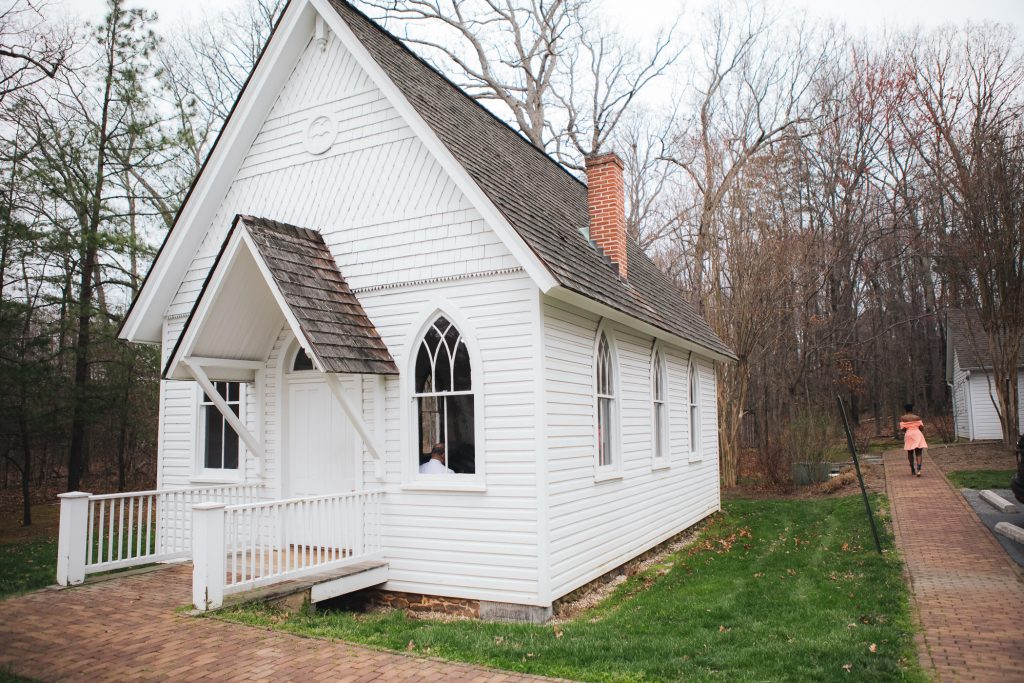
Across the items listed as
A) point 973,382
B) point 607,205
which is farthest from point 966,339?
point 607,205

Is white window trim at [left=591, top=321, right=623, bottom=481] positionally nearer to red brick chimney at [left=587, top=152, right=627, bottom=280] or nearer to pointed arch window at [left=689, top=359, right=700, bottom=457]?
red brick chimney at [left=587, top=152, right=627, bottom=280]

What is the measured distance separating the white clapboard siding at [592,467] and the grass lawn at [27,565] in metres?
6.77

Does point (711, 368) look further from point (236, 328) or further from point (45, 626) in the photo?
point (45, 626)

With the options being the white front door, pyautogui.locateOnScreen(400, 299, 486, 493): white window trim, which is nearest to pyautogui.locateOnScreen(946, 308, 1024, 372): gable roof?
pyautogui.locateOnScreen(400, 299, 486, 493): white window trim

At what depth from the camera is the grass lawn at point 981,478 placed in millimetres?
17781

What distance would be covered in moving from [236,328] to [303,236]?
5.08 ft

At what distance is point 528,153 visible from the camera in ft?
49.1

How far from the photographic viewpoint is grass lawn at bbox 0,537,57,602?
9812mm

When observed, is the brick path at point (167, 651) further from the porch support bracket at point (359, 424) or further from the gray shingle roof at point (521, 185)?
the gray shingle roof at point (521, 185)

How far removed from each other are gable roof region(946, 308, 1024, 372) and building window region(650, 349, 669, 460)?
2114 cm

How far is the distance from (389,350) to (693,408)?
28.1 feet

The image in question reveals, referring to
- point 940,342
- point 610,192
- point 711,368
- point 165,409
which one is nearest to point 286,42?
point 610,192

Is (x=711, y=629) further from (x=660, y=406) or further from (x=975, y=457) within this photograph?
(x=975, y=457)

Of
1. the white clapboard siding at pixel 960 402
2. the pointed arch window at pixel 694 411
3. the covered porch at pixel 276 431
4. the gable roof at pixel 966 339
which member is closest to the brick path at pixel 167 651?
the covered porch at pixel 276 431
